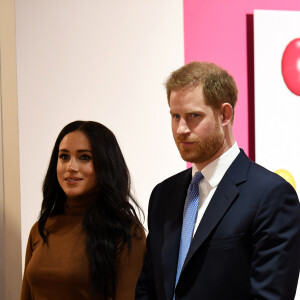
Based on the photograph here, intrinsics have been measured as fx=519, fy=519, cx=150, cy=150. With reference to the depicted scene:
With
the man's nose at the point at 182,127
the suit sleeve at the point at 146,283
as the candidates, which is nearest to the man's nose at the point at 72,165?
the suit sleeve at the point at 146,283

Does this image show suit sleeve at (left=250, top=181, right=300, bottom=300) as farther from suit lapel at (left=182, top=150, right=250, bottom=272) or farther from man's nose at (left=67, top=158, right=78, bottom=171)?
man's nose at (left=67, top=158, right=78, bottom=171)

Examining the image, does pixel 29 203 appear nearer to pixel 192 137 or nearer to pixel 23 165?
pixel 23 165

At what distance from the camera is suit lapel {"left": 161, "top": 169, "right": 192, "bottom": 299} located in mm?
1512

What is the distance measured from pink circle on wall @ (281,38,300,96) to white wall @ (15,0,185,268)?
0.55 metres

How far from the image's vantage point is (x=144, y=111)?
8.54 feet

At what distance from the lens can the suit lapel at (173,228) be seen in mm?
1512

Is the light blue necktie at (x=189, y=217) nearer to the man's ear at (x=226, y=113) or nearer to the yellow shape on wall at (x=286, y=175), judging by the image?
the man's ear at (x=226, y=113)

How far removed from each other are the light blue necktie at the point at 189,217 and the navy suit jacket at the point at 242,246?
2cm

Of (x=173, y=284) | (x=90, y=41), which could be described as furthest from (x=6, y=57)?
(x=173, y=284)

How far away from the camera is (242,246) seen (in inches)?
54.7

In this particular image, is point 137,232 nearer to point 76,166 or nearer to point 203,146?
point 76,166

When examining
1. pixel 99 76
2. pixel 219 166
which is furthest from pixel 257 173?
pixel 99 76

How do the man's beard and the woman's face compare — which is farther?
the woman's face

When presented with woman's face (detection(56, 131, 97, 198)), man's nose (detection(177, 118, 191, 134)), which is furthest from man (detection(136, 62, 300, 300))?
woman's face (detection(56, 131, 97, 198))
